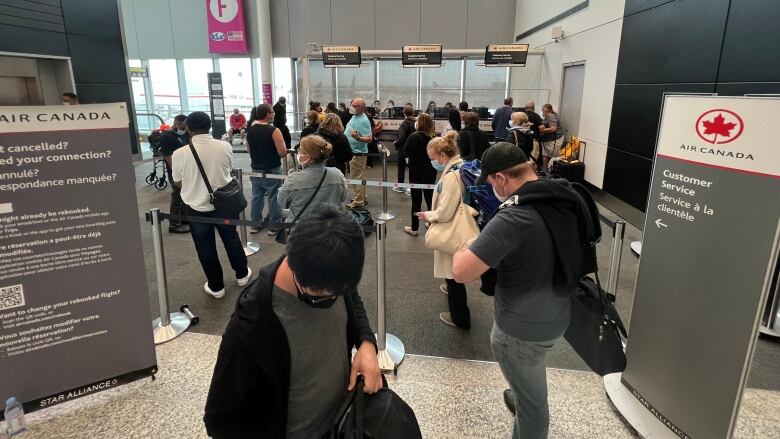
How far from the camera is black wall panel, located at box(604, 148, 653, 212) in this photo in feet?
22.7

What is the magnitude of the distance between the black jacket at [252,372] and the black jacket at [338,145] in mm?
4924

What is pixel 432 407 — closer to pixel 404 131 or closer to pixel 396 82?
pixel 404 131

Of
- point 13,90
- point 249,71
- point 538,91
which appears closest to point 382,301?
point 13,90

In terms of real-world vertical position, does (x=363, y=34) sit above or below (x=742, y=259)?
above

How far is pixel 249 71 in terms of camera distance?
18516 mm

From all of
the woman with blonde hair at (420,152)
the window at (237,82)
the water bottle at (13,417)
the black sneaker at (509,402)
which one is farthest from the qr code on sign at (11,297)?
the window at (237,82)

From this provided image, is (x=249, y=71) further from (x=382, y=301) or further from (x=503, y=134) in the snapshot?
(x=382, y=301)

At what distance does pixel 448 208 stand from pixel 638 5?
6.36 m

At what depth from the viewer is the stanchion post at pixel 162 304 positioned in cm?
354

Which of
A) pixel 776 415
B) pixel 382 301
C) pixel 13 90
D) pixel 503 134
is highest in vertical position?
pixel 13 90

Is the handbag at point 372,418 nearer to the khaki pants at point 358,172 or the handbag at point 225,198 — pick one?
the handbag at point 225,198

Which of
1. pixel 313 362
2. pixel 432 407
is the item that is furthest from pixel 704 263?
pixel 313 362

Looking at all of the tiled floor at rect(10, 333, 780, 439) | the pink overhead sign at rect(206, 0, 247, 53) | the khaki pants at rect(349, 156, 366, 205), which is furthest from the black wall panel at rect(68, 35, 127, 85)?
the tiled floor at rect(10, 333, 780, 439)

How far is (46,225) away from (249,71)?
17.6 metres
